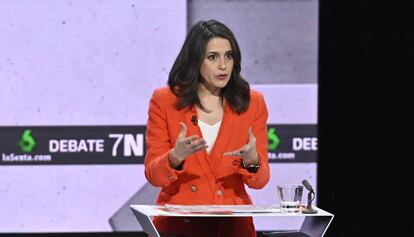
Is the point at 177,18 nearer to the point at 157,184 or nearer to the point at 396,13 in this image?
the point at 396,13

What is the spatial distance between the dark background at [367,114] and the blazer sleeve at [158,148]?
1697 mm

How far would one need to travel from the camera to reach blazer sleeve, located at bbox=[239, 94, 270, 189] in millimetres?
2978

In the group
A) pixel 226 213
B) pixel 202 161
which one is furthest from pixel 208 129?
pixel 226 213

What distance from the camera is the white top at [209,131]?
122 inches

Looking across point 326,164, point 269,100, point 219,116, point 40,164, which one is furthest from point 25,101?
point 219,116

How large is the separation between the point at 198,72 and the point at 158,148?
33cm

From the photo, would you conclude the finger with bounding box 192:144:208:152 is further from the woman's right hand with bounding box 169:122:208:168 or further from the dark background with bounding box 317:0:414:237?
the dark background with bounding box 317:0:414:237

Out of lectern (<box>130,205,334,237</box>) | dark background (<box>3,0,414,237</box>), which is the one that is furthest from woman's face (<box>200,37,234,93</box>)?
dark background (<box>3,0,414,237</box>)

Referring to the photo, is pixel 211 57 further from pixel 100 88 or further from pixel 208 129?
pixel 100 88

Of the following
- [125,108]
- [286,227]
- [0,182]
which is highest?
[125,108]

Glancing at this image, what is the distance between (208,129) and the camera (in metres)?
3.11

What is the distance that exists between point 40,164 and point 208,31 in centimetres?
217

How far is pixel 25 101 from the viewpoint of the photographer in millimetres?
4914

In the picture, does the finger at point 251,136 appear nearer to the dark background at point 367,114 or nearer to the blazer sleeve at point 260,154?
the blazer sleeve at point 260,154
